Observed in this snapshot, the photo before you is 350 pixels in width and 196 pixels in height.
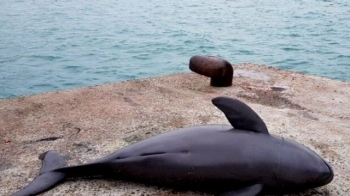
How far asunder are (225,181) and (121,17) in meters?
21.3

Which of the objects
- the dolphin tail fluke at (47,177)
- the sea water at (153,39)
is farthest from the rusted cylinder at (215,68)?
the sea water at (153,39)

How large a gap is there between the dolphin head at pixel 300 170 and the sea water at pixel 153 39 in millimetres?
10191

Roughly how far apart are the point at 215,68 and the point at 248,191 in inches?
147

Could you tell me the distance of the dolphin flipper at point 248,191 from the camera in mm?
3215

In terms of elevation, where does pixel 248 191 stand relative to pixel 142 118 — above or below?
above

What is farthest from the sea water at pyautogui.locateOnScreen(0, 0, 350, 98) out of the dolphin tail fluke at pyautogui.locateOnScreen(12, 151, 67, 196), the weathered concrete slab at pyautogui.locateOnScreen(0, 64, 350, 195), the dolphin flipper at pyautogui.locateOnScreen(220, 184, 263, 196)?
the dolphin flipper at pyautogui.locateOnScreen(220, 184, 263, 196)

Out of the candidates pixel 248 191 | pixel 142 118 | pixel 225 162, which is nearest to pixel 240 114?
pixel 225 162

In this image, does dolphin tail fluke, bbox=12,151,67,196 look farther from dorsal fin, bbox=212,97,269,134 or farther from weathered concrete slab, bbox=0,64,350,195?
dorsal fin, bbox=212,97,269,134

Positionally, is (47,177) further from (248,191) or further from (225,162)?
(248,191)

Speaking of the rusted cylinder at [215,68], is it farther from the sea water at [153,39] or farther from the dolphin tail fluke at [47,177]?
the sea water at [153,39]

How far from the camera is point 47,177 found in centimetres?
371

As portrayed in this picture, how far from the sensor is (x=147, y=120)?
5.23 metres

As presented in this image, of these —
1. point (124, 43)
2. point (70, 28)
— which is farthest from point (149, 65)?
point (70, 28)

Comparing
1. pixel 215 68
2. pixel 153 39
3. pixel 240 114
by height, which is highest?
pixel 240 114
